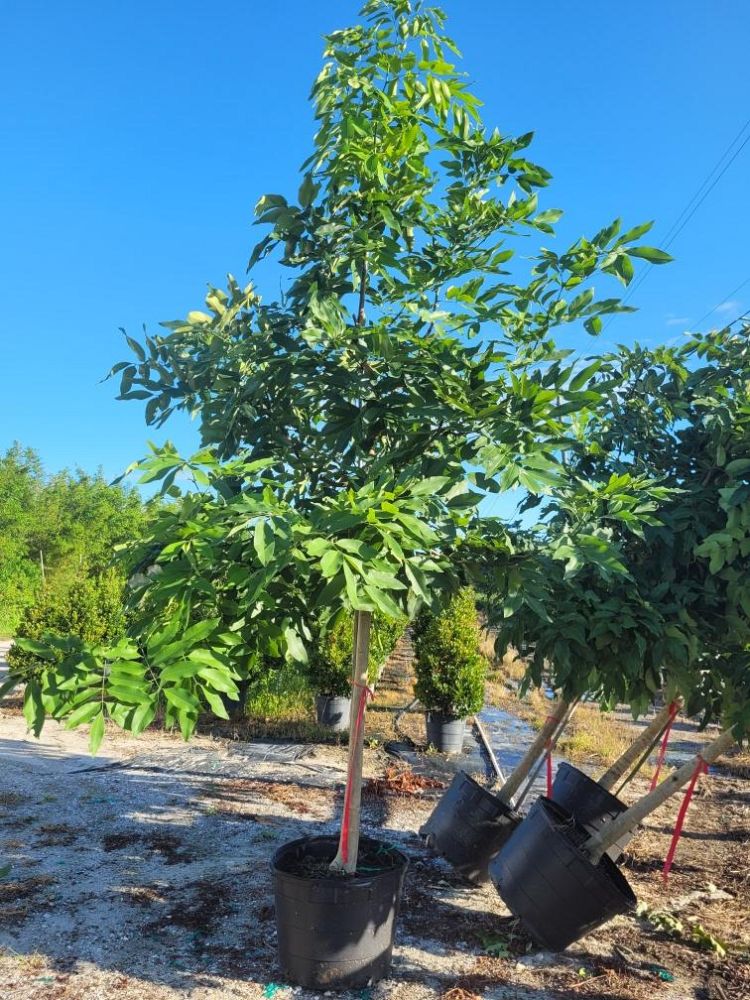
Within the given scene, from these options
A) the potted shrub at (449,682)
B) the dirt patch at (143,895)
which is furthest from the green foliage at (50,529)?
the dirt patch at (143,895)

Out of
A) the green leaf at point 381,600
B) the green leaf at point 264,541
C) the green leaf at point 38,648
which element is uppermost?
the green leaf at point 264,541

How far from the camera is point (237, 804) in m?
5.73

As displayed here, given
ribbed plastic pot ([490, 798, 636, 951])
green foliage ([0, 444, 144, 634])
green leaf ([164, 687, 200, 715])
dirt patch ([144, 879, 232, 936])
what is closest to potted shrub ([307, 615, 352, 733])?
dirt patch ([144, 879, 232, 936])

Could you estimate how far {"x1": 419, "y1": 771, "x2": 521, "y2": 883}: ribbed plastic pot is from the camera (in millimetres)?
4277

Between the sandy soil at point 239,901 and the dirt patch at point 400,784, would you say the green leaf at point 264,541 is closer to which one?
the sandy soil at point 239,901

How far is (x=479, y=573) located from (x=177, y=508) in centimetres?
106

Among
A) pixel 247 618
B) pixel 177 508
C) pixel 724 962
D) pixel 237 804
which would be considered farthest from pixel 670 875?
pixel 177 508

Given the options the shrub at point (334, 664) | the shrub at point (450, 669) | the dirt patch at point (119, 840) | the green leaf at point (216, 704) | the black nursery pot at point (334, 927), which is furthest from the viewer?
the shrub at point (334, 664)

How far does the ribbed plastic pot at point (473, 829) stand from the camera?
4.28 meters

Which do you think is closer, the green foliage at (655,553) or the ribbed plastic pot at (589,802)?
the green foliage at (655,553)

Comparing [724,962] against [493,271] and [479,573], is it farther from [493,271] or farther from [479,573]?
[493,271]

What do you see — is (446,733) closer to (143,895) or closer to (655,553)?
(143,895)

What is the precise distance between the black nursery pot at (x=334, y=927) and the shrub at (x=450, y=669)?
485cm

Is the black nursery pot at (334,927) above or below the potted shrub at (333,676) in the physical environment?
below
